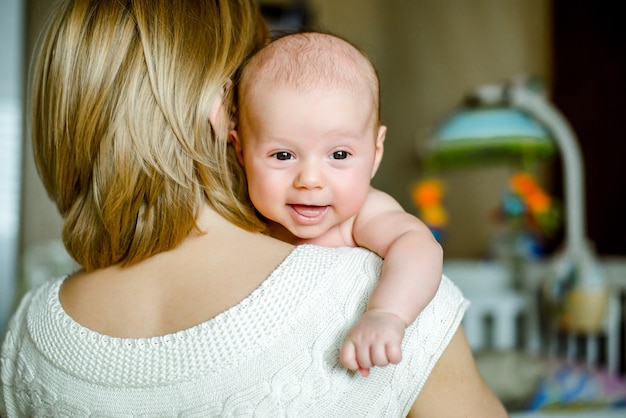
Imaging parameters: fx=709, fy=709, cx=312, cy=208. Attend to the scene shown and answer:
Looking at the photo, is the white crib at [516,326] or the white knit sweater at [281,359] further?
the white crib at [516,326]

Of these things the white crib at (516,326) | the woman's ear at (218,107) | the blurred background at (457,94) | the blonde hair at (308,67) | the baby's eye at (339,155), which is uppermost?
the blonde hair at (308,67)

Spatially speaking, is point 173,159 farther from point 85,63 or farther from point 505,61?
point 505,61

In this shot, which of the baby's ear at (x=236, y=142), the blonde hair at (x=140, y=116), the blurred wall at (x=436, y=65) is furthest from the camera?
the blurred wall at (x=436, y=65)

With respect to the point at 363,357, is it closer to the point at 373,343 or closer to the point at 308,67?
the point at 373,343

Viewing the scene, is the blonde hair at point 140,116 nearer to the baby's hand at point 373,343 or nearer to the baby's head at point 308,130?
the baby's head at point 308,130

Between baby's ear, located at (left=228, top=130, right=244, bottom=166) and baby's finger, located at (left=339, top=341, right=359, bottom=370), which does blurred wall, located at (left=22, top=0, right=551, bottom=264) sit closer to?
baby's ear, located at (left=228, top=130, right=244, bottom=166)

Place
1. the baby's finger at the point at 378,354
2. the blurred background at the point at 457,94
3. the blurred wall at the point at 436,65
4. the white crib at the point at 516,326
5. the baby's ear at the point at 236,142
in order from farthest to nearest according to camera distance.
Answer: the blurred wall at the point at 436,65 → the blurred background at the point at 457,94 → the white crib at the point at 516,326 → the baby's ear at the point at 236,142 → the baby's finger at the point at 378,354

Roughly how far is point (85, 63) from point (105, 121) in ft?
0.22

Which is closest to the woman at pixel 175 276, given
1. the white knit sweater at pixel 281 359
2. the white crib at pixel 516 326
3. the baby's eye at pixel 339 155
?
the white knit sweater at pixel 281 359

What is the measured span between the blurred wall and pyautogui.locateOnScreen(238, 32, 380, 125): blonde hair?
2.52 m

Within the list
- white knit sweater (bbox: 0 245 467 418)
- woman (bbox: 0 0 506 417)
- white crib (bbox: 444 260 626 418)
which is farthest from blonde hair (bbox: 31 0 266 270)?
white crib (bbox: 444 260 626 418)

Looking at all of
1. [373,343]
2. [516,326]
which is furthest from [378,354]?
[516,326]

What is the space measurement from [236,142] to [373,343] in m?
0.34

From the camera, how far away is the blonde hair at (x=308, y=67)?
0.78 m
